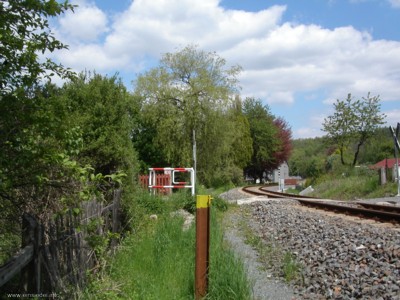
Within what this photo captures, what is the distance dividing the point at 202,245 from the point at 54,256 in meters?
1.74

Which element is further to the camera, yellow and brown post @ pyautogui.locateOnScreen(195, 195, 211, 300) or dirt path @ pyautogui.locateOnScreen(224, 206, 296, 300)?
dirt path @ pyautogui.locateOnScreen(224, 206, 296, 300)

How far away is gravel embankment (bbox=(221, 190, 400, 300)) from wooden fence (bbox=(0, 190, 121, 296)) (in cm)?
234

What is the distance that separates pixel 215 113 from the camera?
32562 millimetres

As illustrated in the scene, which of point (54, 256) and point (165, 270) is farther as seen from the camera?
point (165, 270)

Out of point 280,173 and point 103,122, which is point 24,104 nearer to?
point 103,122

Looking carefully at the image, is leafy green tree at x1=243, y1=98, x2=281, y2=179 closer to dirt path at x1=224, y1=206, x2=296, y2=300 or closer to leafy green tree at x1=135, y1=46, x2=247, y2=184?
leafy green tree at x1=135, y1=46, x2=247, y2=184

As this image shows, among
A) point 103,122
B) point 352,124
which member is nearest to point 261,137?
point 352,124

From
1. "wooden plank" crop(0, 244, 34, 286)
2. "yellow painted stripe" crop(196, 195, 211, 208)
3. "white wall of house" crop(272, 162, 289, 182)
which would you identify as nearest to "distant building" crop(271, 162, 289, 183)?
"white wall of house" crop(272, 162, 289, 182)

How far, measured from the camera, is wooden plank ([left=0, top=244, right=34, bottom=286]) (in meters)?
3.50

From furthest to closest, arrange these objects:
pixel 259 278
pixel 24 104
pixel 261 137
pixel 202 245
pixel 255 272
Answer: pixel 261 137
pixel 255 272
pixel 259 278
pixel 202 245
pixel 24 104

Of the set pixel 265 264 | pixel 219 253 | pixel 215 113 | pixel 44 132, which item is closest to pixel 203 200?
pixel 219 253

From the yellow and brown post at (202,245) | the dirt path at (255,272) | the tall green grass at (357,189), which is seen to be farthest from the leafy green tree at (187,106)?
the yellow and brown post at (202,245)

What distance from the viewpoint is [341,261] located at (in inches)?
276

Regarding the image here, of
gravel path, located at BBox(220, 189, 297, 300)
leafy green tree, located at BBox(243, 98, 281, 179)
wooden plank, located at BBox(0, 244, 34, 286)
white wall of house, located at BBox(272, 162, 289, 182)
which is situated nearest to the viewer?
wooden plank, located at BBox(0, 244, 34, 286)
